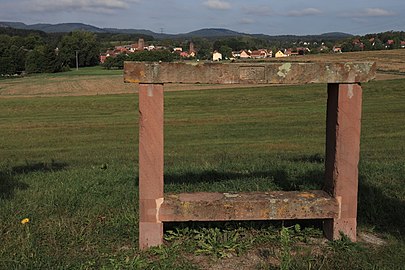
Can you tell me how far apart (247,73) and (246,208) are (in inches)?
51.1

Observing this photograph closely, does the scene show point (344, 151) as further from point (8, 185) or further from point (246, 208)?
point (8, 185)

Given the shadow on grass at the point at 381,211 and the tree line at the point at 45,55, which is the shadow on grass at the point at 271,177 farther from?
the tree line at the point at 45,55

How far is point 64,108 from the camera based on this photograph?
34219mm

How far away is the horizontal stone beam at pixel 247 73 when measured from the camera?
4586 mm

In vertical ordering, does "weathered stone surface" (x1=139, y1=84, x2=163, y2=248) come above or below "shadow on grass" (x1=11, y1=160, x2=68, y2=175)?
above

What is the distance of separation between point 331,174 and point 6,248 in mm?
3164

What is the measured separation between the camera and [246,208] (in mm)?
4762

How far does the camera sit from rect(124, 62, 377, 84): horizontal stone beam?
459 cm

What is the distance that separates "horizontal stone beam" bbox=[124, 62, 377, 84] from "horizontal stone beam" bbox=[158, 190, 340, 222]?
1152mm

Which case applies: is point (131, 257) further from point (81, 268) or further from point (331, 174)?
point (331, 174)

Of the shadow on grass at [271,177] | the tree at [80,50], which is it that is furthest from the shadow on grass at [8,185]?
the tree at [80,50]

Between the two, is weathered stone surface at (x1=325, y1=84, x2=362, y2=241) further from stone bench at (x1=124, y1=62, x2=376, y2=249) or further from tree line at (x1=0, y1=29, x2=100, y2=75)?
tree line at (x1=0, y1=29, x2=100, y2=75)

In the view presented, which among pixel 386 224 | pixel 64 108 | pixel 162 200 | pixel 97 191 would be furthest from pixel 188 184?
pixel 64 108

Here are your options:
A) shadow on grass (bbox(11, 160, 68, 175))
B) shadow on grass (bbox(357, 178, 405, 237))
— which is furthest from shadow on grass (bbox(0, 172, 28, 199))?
shadow on grass (bbox(357, 178, 405, 237))
